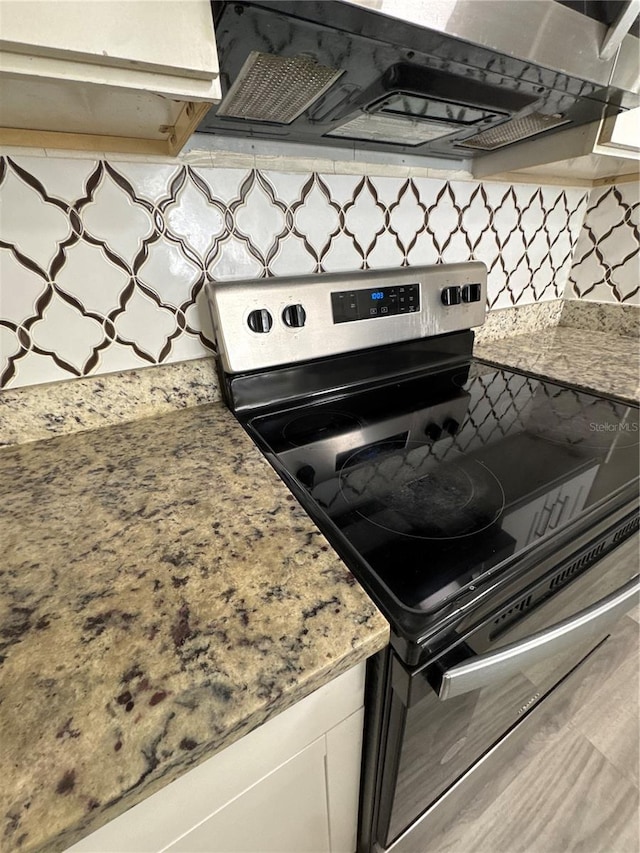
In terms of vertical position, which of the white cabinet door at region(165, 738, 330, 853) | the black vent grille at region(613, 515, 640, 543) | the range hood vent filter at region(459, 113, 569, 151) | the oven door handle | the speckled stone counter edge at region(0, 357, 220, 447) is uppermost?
the range hood vent filter at region(459, 113, 569, 151)

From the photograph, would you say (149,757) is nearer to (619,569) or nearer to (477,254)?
(619,569)

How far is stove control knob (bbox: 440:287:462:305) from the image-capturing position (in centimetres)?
97

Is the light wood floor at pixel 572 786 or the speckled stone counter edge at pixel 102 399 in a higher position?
the speckled stone counter edge at pixel 102 399

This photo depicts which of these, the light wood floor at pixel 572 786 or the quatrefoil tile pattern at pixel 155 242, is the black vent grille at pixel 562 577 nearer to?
the light wood floor at pixel 572 786

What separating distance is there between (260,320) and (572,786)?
1.32 meters

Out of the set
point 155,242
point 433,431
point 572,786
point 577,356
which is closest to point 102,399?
point 155,242

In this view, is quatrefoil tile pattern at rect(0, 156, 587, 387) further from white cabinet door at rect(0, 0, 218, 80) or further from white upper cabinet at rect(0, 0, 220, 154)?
white cabinet door at rect(0, 0, 218, 80)

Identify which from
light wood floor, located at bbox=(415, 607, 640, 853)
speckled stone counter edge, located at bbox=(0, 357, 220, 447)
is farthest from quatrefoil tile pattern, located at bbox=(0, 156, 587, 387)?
light wood floor, located at bbox=(415, 607, 640, 853)

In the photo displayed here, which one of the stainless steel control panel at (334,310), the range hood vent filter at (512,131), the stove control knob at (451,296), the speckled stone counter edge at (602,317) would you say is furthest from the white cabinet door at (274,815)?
the speckled stone counter edge at (602,317)

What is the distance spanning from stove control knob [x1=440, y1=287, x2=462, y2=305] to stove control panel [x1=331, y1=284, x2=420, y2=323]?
89mm

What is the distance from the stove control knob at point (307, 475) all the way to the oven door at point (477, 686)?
Result: 0.27 m

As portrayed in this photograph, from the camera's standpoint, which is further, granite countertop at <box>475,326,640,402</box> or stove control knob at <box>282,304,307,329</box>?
granite countertop at <box>475,326,640,402</box>

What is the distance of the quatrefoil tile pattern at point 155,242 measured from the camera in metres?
0.64

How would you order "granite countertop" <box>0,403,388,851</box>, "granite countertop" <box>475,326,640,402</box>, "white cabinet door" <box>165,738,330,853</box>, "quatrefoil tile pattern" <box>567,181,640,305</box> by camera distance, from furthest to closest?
"quatrefoil tile pattern" <box>567,181,640,305</box> → "granite countertop" <box>475,326,640,402</box> → "white cabinet door" <box>165,738,330,853</box> → "granite countertop" <box>0,403,388,851</box>
